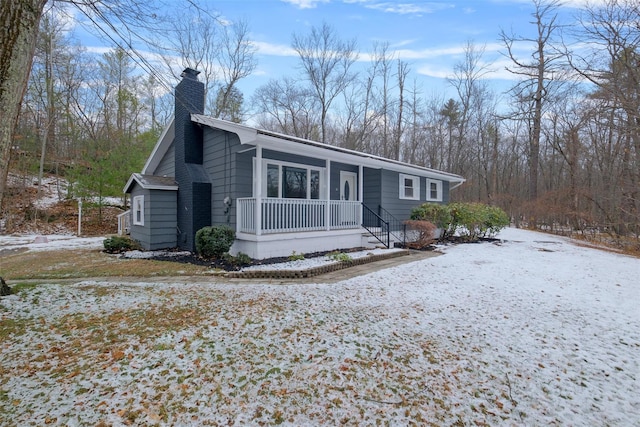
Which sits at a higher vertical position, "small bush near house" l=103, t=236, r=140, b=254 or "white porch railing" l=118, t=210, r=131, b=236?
"white porch railing" l=118, t=210, r=131, b=236

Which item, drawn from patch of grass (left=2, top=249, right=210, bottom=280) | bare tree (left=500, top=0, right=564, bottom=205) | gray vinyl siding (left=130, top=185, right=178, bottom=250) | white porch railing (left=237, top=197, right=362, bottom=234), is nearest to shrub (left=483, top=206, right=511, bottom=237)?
white porch railing (left=237, top=197, right=362, bottom=234)

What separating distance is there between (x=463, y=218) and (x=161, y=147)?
480 inches

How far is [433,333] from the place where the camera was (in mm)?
3809

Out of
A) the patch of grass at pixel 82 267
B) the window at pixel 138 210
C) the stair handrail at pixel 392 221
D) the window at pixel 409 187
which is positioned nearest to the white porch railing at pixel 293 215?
the patch of grass at pixel 82 267

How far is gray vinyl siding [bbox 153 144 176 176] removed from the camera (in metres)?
10.9

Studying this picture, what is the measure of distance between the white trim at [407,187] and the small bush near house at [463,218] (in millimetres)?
942

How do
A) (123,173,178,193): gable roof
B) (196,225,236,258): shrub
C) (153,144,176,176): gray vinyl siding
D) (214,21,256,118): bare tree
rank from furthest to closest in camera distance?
(214,21,256,118): bare tree, (153,144,176,176): gray vinyl siding, (123,173,178,193): gable roof, (196,225,236,258): shrub

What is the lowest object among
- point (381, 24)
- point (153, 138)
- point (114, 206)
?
point (114, 206)

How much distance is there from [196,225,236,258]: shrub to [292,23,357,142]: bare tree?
17.8 meters

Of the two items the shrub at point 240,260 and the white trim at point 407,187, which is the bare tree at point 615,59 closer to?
the white trim at point 407,187

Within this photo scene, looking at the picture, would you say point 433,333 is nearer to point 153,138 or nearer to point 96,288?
point 96,288

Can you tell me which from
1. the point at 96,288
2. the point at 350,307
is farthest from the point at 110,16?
the point at 350,307

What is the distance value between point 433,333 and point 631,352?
218 cm

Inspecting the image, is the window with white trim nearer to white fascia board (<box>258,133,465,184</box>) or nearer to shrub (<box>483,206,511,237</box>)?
white fascia board (<box>258,133,465,184</box>)
